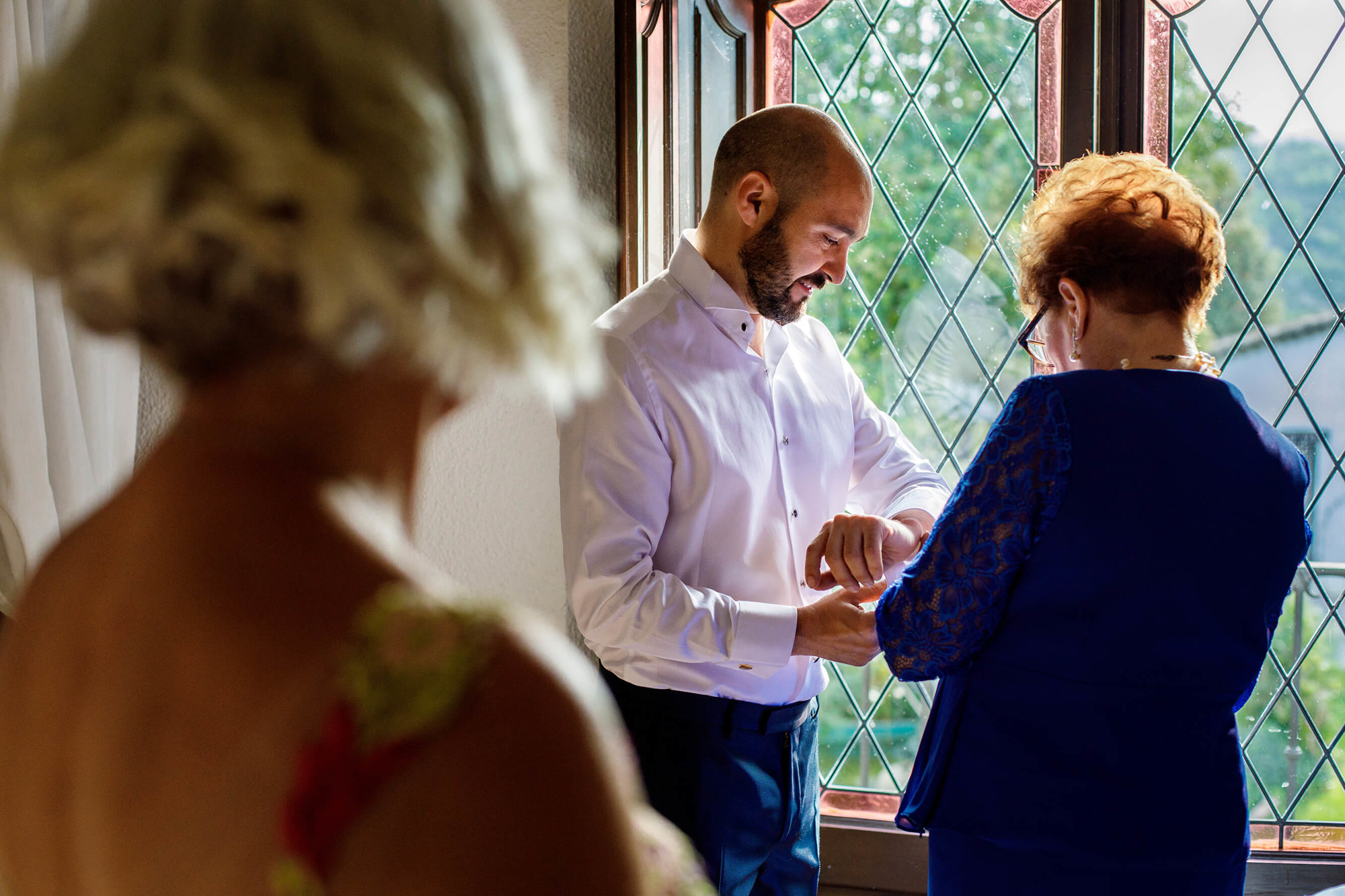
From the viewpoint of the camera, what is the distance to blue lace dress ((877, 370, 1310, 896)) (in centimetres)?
140

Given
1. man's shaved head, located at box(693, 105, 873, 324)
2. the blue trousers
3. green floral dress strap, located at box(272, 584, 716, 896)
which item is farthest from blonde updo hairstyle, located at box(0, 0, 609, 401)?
man's shaved head, located at box(693, 105, 873, 324)

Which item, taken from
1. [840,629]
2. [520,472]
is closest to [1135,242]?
[840,629]

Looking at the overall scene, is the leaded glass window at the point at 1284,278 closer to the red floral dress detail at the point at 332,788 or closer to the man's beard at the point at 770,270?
the man's beard at the point at 770,270

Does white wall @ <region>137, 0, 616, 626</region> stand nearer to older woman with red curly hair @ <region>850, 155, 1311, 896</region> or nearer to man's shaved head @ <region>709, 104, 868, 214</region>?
man's shaved head @ <region>709, 104, 868, 214</region>

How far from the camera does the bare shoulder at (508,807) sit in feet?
1.58

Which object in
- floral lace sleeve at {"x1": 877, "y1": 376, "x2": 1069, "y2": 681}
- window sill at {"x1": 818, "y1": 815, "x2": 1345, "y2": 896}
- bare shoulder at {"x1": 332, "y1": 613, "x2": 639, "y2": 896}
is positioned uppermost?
bare shoulder at {"x1": 332, "y1": 613, "x2": 639, "y2": 896}

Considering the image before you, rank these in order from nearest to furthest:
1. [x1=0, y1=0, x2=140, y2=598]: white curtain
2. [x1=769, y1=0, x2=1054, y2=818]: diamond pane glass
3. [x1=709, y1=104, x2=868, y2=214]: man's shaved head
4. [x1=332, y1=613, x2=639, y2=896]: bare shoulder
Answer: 1. [x1=332, y1=613, x2=639, y2=896]: bare shoulder
2. [x1=0, y1=0, x2=140, y2=598]: white curtain
3. [x1=709, y1=104, x2=868, y2=214]: man's shaved head
4. [x1=769, y1=0, x2=1054, y2=818]: diamond pane glass

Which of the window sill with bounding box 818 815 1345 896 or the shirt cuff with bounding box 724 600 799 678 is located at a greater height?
the shirt cuff with bounding box 724 600 799 678

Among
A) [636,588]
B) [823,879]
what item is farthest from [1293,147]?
[823,879]

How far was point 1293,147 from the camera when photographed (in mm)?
2312

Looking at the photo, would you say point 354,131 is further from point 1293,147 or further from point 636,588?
point 1293,147

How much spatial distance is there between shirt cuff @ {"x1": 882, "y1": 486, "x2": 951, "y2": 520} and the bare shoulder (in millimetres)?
1672

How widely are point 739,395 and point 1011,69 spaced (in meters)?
1.10

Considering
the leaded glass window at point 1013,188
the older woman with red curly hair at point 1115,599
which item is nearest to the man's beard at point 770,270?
the leaded glass window at point 1013,188
